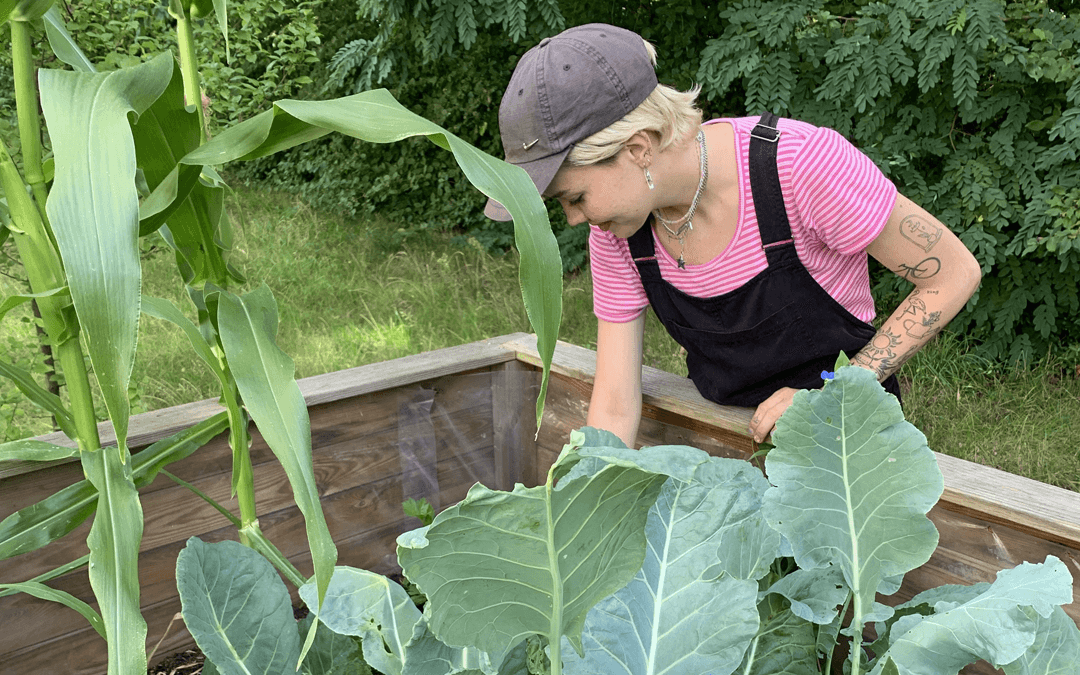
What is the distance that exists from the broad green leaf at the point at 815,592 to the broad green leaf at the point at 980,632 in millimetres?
78

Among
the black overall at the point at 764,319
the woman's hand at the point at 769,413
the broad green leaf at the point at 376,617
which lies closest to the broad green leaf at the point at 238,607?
the broad green leaf at the point at 376,617

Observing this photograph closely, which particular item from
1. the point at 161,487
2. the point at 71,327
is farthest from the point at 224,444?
the point at 71,327

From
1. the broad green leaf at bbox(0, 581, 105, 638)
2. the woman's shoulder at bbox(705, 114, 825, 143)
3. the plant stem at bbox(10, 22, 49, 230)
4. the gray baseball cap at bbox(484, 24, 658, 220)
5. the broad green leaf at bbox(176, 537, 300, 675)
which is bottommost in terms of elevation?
the broad green leaf at bbox(0, 581, 105, 638)

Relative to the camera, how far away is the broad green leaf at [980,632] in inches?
21.6

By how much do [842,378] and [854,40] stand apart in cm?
221

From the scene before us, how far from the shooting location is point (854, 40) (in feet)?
8.09

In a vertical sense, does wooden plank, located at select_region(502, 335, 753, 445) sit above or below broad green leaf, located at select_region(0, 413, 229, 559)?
below

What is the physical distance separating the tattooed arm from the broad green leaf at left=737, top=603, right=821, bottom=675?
0.62 meters

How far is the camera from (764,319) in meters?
1.31

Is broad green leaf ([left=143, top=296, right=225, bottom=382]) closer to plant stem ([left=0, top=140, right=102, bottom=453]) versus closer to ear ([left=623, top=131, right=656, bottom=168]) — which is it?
plant stem ([left=0, top=140, right=102, bottom=453])

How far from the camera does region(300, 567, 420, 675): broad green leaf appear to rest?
697 millimetres

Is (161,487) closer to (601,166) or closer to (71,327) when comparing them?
(71,327)

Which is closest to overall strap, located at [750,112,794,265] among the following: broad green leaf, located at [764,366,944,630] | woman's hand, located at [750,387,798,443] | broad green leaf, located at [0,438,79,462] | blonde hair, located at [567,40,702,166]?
blonde hair, located at [567,40,702,166]

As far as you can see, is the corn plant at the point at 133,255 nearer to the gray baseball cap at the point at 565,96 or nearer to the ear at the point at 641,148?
the gray baseball cap at the point at 565,96
